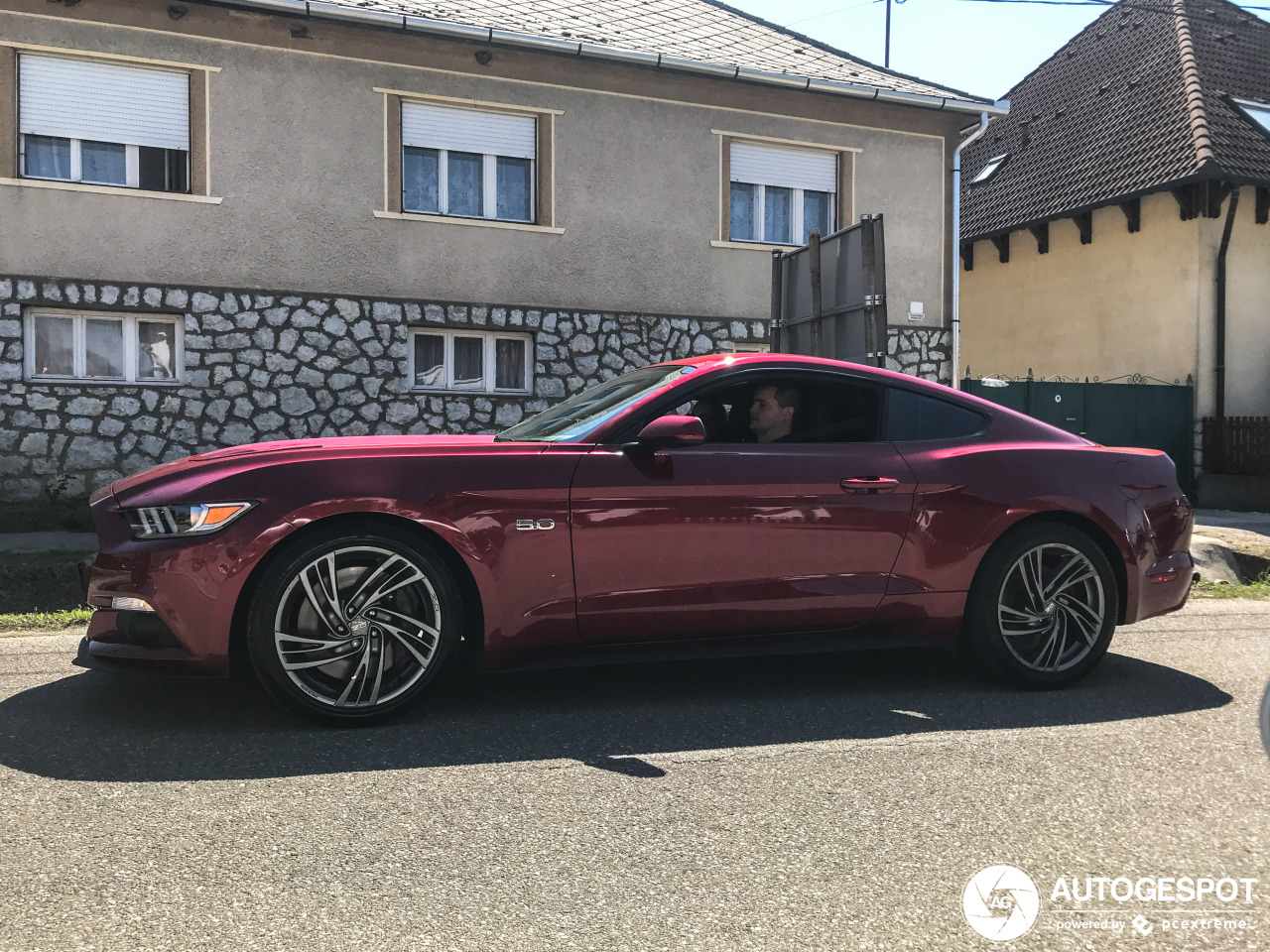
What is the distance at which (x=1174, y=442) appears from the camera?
17.9 metres

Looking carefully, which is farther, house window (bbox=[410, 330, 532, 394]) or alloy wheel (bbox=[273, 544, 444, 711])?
house window (bbox=[410, 330, 532, 394])

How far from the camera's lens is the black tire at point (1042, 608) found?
5.01 meters

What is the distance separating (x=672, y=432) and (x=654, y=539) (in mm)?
421

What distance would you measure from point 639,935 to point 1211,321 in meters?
18.3

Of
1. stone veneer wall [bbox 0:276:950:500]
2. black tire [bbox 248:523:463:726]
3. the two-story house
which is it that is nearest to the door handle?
black tire [bbox 248:523:463:726]

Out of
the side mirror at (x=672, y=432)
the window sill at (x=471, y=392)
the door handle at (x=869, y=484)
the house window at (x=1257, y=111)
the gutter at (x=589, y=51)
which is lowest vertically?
the door handle at (x=869, y=484)

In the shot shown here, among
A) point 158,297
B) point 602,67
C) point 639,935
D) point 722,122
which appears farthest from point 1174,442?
point 639,935

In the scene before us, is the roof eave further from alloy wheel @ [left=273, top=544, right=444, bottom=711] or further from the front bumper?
the front bumper

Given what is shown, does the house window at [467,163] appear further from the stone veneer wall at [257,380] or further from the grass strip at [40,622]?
the grass strip at [40,622]

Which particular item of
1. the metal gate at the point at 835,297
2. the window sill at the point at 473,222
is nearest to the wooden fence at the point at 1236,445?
the metal gate at the point at 835,297

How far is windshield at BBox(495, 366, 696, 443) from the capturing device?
4789mm

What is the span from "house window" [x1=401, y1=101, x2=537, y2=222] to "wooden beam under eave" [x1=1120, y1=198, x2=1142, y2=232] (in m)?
10.7

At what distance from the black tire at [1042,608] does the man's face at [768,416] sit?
106 centimetres

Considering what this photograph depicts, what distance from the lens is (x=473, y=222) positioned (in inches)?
526
